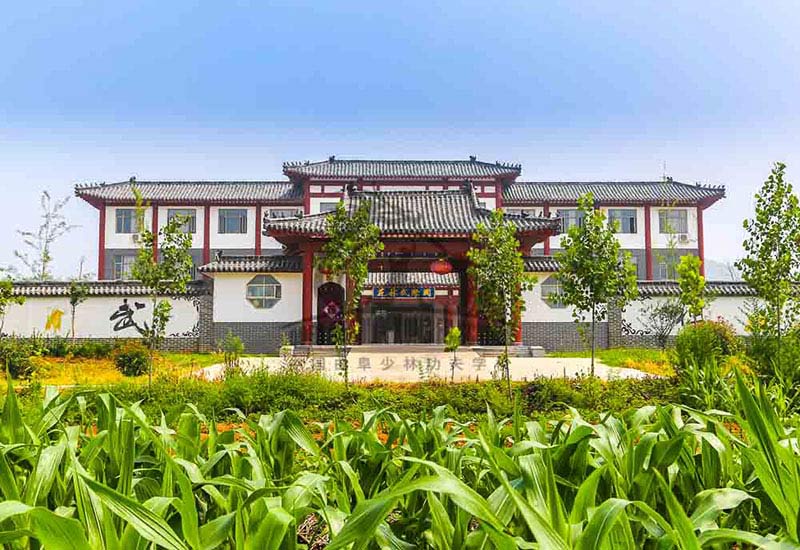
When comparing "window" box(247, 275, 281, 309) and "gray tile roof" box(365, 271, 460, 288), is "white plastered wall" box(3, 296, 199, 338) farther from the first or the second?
"gray tile roof" box(365, 271, 460, 288)

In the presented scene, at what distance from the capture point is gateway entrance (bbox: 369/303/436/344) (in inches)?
798

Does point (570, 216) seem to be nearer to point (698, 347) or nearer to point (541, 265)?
point (541, 265)

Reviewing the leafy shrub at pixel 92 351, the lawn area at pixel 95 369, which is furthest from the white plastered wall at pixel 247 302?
the leafy shrub at pixel 92 351

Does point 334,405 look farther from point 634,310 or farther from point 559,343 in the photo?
point 634,310

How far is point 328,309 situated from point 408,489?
15.1 m

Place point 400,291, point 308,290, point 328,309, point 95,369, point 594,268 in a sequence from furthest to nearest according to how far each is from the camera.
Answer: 1. point 400,291
2. point 328,309
3. point 308,290
4. point 95,369
5. point 594,268

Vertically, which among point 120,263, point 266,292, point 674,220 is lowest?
point 266,292

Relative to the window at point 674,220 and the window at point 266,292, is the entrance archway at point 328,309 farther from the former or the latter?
the window at point 674,220

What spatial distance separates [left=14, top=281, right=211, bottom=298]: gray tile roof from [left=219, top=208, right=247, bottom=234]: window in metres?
10.1

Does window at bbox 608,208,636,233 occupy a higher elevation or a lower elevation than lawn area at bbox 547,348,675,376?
higher

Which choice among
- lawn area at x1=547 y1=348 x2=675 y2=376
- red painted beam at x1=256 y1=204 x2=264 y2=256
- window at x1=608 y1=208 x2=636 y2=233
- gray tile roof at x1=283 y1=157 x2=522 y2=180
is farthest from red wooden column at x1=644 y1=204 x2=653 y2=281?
red painted beam at x1=256 y1=204 x2=264 y2=256

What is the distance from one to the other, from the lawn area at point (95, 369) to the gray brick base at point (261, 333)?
52.6 inches

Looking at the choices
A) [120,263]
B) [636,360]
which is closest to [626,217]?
[636,360]

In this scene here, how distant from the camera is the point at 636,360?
12.7 metres
